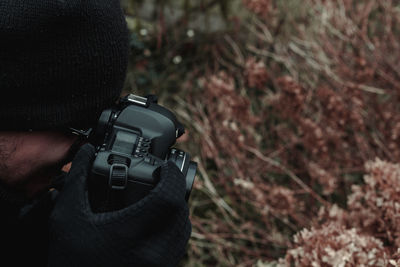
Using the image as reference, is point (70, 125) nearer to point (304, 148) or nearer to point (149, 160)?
point (149, 160)

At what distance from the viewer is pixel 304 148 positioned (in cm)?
201

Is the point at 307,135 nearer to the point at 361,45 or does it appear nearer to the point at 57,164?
the point at 361,45

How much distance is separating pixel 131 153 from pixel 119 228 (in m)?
0.18

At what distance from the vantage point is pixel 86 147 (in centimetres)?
84

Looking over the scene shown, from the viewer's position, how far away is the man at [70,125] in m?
0.73

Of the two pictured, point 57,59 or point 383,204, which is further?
point 383,204

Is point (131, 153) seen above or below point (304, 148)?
above

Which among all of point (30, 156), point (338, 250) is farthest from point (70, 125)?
point (338, 250)

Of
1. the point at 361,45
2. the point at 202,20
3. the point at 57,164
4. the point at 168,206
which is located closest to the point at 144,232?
the point at 168,206

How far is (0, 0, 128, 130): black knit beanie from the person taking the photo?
0.79 m

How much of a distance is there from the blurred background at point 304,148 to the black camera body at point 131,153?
40 centimetres

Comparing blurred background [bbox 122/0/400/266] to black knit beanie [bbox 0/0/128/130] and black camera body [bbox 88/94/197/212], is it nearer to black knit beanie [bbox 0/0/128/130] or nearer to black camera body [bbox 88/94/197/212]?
black camera body [bbox 88/94/197/212]

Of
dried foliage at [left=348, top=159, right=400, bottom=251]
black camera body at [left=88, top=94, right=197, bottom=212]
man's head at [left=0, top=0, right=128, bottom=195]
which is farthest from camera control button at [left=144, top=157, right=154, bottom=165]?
dried foliage at [left=348, top=159, right=400, bottom=251]

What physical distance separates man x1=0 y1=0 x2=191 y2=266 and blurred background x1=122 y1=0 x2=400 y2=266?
0.41 meters
